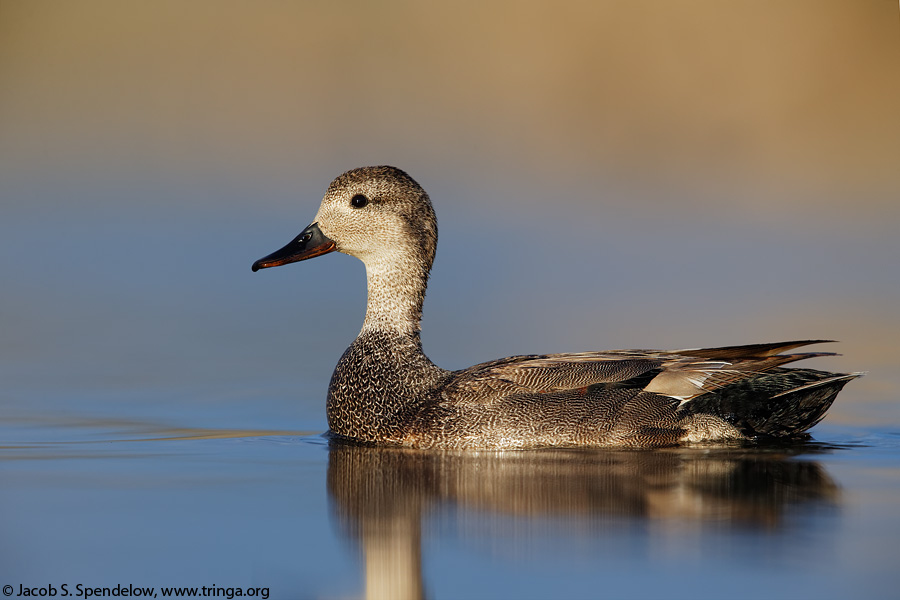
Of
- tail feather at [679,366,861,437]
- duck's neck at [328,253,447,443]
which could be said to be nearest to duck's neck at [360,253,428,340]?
duck's neck at [328,253,447,443]

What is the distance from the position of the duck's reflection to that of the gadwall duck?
0.17 meters

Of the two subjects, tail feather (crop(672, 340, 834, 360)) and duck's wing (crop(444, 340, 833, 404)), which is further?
tail feather (crop(672, 340, 834, 360))

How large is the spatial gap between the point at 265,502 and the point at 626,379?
2.63 metres

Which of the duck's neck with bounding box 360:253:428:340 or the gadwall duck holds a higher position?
the duck's neck with bounding box 360:253:428:340

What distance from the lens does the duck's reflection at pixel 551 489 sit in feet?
21.6

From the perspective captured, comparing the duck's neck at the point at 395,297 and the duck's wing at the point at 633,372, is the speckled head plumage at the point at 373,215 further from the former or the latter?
the duck's wing at the point at 633,372

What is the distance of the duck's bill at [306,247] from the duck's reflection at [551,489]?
4.80 ft

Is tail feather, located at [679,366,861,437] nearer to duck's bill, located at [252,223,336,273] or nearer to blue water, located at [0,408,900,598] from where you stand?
blue water, located at [0,408,900,598]

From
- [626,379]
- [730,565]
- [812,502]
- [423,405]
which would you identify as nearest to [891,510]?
[812,502]

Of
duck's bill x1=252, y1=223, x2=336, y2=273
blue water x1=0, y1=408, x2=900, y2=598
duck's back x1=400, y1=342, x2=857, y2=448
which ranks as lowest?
blue water x1=0, y1=408, x2=900, y2=598

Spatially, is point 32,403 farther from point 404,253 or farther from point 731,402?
point 731,402

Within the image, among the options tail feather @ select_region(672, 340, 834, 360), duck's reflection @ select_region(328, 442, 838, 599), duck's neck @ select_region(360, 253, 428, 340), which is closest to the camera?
duck's reflection @ select_region(328, 442, 838, 599)

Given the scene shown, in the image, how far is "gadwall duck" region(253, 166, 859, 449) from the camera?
28.6 feet

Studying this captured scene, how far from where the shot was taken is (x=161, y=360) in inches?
486
